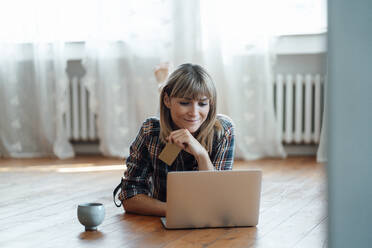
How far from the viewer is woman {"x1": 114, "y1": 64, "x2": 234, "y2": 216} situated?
4.97 ft

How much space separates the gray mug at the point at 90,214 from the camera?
143 cm

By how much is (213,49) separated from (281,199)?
62.6 inches

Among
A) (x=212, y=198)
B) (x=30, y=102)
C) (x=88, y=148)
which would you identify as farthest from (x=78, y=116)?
(x=212, y=198)

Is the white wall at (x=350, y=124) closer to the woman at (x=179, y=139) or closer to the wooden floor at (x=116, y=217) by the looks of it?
the wooden floor at (x=116, y=217)

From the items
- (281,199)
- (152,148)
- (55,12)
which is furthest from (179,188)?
(55,12)

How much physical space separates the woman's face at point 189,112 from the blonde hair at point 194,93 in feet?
0.05

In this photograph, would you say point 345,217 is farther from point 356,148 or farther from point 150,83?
point 150,83

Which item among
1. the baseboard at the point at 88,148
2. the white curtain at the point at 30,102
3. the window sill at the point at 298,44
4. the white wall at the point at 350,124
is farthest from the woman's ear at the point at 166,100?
the baseboard at the point at 88,148

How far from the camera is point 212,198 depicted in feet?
4.64

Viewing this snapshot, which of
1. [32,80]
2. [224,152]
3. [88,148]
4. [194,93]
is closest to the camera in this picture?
[194,93]

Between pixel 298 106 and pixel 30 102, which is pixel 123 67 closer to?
pixel 30 102

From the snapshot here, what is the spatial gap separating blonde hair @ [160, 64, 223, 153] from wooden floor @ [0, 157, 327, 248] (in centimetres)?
30

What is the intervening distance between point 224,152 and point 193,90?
25 centimetres

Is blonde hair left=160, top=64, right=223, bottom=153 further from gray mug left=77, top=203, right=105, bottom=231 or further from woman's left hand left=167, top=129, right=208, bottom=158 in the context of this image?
gray mug left=77, top=203, right=105, bottom=231
